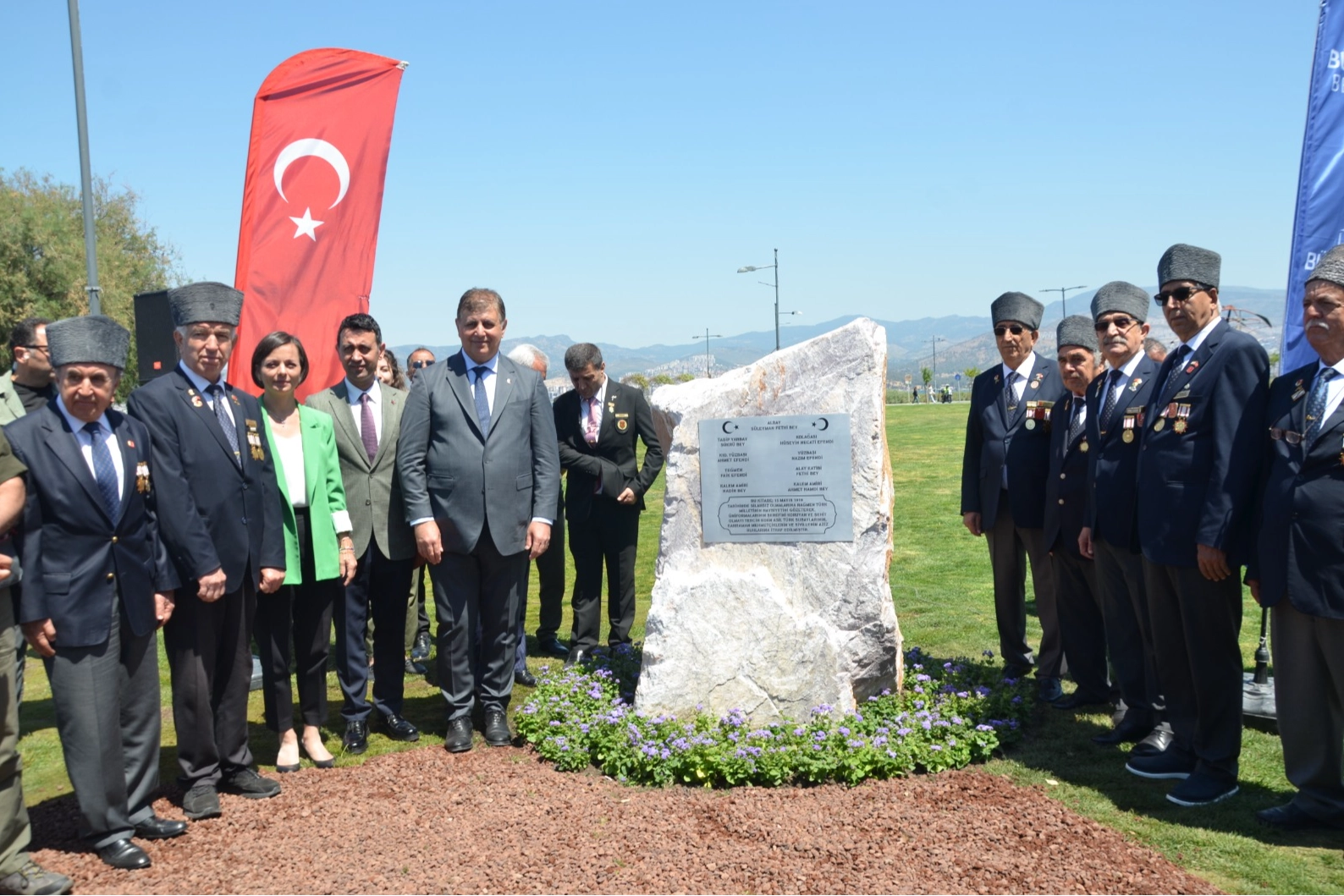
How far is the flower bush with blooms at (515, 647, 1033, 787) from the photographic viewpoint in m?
4.84

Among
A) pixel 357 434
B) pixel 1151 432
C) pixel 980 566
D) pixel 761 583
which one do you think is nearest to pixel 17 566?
pixel 357 434

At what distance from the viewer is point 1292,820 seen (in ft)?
13.5

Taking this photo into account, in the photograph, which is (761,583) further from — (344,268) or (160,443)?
(344,268)

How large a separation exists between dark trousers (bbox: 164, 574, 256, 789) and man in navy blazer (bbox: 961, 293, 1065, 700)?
4295 millimetres

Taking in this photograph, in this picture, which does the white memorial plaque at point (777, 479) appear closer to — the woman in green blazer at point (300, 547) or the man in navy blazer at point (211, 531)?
the woman in green blazer at point (300, 547)

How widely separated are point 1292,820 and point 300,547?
4.83 metres

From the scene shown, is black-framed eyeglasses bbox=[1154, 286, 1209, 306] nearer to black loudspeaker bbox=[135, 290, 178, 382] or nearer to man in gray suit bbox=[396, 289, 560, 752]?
man in gray suit bbox=[396, 289, 560, 752]

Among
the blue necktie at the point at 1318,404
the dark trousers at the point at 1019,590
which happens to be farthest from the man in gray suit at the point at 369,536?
the blue necktie at the point at 1318,404

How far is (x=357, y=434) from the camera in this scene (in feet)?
18.6

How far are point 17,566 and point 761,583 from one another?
11.4 ft

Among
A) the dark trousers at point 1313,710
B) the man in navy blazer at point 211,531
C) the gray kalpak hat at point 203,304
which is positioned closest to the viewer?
the dark trousers at point 1313,710

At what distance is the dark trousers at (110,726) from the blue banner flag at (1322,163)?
591 centimetres

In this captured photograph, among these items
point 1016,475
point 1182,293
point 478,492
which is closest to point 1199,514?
point 1182,293

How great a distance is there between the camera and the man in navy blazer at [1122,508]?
16.6 ft
